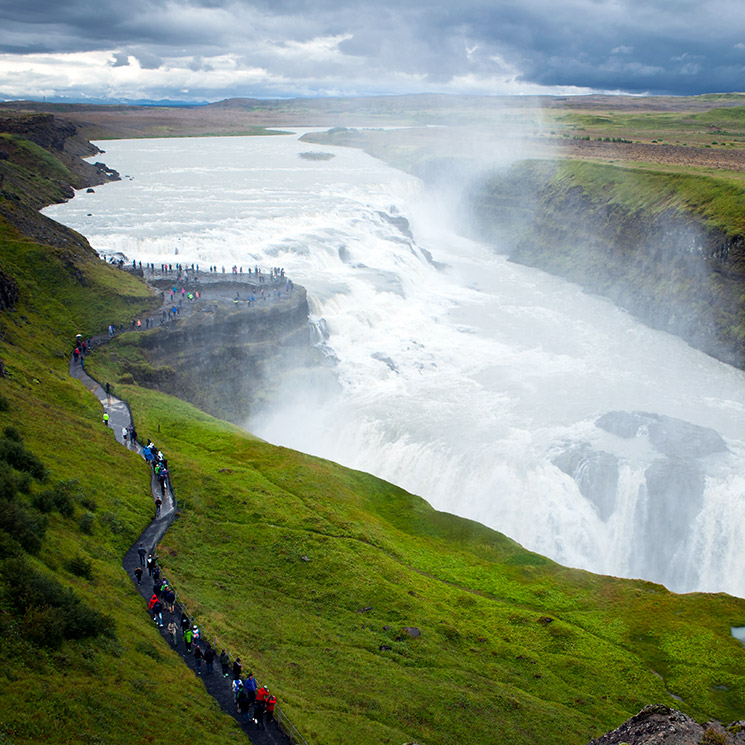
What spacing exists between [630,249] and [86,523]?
77338 mm

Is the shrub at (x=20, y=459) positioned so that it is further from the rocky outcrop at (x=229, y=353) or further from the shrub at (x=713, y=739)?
the shrub at (x=713, y=739)

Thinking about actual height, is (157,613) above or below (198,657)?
above

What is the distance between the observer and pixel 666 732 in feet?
55.7

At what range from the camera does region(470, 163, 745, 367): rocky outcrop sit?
226ft

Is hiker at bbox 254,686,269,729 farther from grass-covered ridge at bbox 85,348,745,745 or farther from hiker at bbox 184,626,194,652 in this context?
hiker at bbox 184,626,194,652

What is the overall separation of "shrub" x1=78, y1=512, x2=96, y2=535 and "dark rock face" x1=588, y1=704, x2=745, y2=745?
1869 centimetres

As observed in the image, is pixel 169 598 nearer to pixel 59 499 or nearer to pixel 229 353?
pixel 59 499

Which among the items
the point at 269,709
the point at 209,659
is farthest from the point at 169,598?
the point at 269,709

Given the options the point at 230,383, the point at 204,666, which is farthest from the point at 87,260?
the point at 204,666

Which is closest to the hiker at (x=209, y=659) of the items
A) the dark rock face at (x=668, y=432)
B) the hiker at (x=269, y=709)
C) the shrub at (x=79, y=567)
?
the hiker at (x=269, y=709)

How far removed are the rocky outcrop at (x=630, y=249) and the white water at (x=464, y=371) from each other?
2.90 m

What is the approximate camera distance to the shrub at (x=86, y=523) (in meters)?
25.3

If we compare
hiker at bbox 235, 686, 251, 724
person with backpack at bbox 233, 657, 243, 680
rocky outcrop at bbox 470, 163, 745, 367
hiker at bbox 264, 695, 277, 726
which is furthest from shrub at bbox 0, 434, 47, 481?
rocky outcrop at bbox 470, 163, 745, 367

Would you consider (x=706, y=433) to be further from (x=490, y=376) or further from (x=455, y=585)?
(x=455, y=585)
